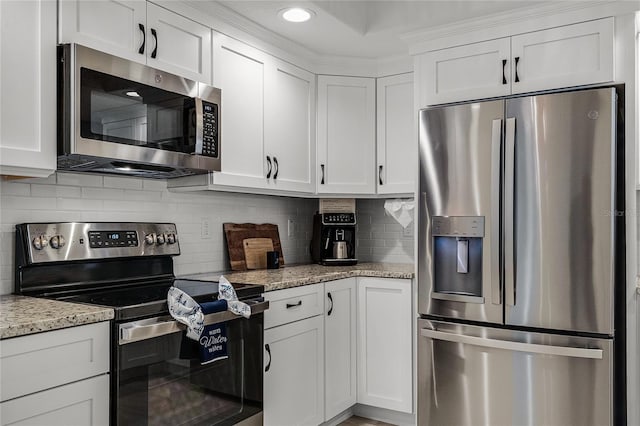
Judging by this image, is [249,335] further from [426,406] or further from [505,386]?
[505,386]

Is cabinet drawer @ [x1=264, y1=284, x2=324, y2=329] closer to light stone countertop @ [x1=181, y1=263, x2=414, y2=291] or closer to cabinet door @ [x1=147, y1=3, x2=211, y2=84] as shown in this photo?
light stone countertop @ [x1=181, y1=263, x2=414, y2=291]

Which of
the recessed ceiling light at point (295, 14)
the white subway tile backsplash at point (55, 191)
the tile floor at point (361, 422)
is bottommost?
the tile floor at point (361, 422)

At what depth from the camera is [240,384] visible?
216 cm

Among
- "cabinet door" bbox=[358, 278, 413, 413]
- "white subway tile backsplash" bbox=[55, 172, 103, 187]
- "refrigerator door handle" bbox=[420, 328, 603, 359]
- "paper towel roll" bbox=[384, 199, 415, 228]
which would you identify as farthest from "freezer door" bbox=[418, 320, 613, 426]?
"white subway tile backsplash" bbox=[55, 172, 103, 187]

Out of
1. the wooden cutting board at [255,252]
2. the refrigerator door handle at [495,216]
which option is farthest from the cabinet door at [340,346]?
the refrigerator door handle at [495,216]

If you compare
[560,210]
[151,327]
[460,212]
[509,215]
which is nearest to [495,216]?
[509,215]

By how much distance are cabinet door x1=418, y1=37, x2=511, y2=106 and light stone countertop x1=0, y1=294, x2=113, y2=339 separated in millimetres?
1985

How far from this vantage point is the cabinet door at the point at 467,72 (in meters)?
2.60

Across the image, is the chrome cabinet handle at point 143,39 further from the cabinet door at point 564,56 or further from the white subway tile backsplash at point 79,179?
the cabinet door at point 564,56

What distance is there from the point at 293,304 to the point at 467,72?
1.50 metres

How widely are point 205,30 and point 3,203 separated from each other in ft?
3.89

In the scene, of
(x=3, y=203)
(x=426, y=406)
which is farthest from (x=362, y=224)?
(x=3, y=203)

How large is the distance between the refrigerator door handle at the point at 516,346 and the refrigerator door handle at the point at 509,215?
19 centimetres

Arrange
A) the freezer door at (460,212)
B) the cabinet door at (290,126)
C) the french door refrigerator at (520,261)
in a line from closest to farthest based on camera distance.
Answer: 1. the french door refrigerator at (520,261)
2. the freezer door at (460,212)
3. the cabinet door at (290,126)
